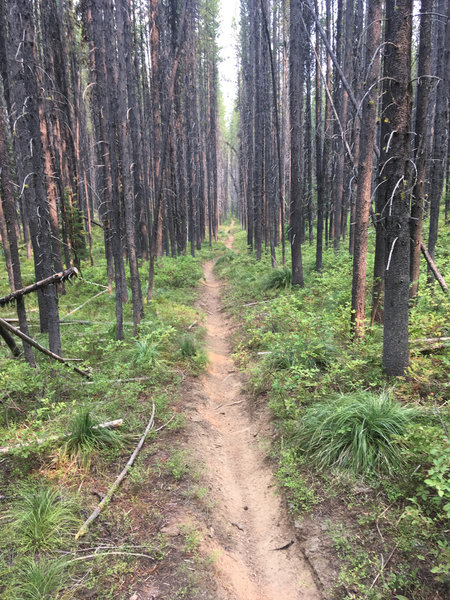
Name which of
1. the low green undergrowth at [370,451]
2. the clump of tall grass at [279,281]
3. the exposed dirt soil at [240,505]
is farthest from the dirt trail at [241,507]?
the clump of tall grass at [279,281]

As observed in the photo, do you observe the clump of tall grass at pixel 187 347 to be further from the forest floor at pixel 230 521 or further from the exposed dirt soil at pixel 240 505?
the forest floor at pixel 230 521

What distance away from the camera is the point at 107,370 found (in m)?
6.30

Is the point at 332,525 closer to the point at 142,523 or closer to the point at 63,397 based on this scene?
the point at 142,523

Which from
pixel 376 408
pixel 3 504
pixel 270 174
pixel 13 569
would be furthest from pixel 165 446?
pixel 270 174

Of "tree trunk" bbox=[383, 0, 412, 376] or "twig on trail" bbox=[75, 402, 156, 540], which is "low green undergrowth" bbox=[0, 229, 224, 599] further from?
"tree trunk" bbox=[383, 0, 412, 376]

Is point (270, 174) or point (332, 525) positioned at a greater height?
point (270, 174)

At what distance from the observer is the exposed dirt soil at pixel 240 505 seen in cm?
301

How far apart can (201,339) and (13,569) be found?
247 inches

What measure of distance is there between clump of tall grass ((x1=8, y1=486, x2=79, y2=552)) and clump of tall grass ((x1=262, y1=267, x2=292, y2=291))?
30.0 feet

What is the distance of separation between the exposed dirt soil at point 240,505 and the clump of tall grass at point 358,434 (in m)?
0.77

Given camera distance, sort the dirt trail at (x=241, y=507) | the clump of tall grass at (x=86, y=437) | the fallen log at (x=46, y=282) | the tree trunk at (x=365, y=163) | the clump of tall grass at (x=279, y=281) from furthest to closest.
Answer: the clump of tall grass at (x=279, y=281), the tree trunk at (x=365, y=163), the clump of tall grass at (x=86, y=437), the fallen log at (x=46, y=282), the dirt trail at (x=241, y=507)

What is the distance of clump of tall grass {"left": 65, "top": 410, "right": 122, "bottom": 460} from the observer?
13.2ft

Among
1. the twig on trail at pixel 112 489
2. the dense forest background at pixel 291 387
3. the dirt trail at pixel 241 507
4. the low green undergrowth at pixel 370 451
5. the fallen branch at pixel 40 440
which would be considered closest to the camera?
the low green undergrowth at pixel 370 451

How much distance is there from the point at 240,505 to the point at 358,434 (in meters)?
1.69
